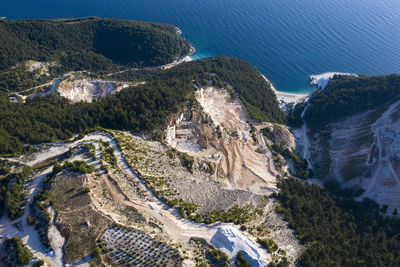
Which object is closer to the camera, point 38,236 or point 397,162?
point 38,236

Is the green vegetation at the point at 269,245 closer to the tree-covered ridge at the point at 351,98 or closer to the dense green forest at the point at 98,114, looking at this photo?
the dense green forest at the point at 98,114

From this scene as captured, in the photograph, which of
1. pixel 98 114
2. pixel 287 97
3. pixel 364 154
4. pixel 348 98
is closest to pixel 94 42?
pixel 98 114

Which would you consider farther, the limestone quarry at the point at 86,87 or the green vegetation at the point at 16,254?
the limestone quarry at the point at 86,87

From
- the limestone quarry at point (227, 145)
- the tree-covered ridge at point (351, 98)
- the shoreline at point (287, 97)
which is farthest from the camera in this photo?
the shoreline at point (287, 97)

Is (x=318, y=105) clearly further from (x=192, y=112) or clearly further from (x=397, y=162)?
(x=192, y=112)

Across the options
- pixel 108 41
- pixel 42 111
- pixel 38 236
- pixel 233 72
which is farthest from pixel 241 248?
pixel 108 41

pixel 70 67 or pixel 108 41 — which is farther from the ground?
pixel 108 41

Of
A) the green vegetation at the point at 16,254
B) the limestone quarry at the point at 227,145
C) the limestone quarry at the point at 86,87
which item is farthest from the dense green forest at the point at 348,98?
the green vegetation at the point at 16,254
